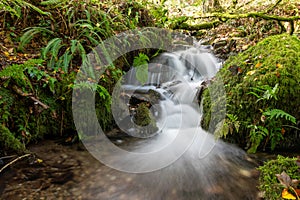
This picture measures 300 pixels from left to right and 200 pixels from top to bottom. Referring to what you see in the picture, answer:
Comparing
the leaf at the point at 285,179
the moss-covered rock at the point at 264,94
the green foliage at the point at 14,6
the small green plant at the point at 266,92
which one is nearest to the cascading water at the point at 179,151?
the moss-covered rock at the point at 264,94

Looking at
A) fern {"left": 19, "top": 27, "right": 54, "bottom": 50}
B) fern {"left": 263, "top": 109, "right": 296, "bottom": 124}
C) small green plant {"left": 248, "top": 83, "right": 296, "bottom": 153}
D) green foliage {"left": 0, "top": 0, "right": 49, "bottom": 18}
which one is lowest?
small green plant {"left": 248, "top": 83, "right": 296, "bottom": 153}

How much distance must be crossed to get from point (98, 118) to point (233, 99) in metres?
2.43

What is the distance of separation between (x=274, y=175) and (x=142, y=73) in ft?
12.9

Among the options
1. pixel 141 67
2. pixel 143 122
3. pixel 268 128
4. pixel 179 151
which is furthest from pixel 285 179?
pixel 141 67

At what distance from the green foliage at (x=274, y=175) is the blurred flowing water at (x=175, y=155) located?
12.7 inches

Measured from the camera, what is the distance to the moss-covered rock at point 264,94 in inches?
122

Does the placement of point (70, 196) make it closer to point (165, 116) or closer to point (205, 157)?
point (205, 157)

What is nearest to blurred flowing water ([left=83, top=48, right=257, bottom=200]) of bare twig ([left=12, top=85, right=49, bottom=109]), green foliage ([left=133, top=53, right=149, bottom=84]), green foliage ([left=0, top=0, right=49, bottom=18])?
green foliage ([left=133, top=53, right=149, bottom=84])

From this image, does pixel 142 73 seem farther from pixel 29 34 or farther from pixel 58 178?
pixel 58 178

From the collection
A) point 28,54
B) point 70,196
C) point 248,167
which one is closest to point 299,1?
point 248,167

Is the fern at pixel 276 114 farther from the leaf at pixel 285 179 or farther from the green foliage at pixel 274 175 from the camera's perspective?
the leaf at pixel 285 179

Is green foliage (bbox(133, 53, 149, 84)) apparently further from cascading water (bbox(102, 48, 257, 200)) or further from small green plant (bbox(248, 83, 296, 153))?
small green plant (bbox(248, 83, 296, 153))

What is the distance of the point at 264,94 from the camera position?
316cm

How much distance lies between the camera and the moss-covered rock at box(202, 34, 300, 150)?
3.09 m
